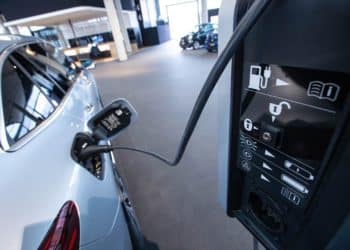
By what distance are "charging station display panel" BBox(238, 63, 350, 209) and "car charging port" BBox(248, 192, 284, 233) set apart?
1.4 inches

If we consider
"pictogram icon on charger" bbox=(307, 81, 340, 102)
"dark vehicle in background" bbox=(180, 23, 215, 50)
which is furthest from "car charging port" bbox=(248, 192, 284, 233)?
"dark vehicle in background" bbox=(180, 23, 215, 50)

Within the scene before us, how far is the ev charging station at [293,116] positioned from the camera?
270 mm

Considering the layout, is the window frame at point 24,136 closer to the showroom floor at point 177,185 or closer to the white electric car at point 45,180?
the white electric car at point 45,180

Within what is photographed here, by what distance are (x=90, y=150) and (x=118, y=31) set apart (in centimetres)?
887

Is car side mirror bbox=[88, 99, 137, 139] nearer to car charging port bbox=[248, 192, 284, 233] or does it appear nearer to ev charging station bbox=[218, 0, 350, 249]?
ev charging station bbox=[218, 0, 350, 249]

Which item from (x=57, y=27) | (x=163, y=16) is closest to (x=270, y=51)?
(x=57, y=27)

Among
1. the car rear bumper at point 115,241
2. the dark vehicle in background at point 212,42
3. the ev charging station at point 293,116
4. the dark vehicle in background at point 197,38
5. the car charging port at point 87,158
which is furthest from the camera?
the dark vehicle in background at point 197,38

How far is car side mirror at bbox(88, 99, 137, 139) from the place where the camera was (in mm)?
749

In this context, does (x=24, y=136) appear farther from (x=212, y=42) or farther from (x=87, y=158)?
(x=212, y=42)

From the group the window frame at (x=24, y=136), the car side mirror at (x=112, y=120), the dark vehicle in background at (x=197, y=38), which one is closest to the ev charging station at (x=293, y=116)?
the car side mirror at (x=112, y=120)

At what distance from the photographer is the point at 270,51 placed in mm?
334

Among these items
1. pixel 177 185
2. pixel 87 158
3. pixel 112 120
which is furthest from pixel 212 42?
pixel 87 158

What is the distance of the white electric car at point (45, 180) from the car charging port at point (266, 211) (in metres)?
0.43

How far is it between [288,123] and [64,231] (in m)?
0.52
